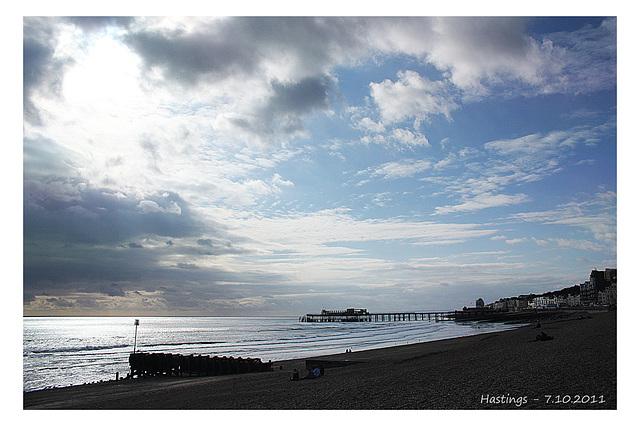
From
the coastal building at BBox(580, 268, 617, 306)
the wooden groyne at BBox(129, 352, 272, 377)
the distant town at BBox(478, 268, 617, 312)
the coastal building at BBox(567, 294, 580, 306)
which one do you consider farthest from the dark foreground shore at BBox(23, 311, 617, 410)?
the coastal building at BBox(567, 294, 580, 306)

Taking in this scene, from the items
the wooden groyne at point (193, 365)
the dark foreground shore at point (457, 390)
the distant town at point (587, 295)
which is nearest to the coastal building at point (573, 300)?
the distant town at point (587, 295)

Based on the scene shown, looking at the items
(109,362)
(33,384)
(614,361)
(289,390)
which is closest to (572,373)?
(614,361)

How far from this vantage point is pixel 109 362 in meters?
32.7

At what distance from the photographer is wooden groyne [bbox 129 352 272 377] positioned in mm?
20188

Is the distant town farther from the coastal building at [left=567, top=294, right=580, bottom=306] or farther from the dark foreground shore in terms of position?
the dark foreground shore

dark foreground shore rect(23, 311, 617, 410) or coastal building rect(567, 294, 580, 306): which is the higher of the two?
dark foreground shore rect(23, 311, 617, 410)

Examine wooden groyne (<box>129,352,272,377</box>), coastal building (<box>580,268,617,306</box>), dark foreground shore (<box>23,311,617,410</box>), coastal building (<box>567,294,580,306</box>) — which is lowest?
coastal building (<box>567,294,580,306</box>)

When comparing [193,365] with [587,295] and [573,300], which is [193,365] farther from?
[573,300]

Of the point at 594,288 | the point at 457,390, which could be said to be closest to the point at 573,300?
the point at 594,288

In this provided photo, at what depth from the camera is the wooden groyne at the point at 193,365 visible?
20.2 meters

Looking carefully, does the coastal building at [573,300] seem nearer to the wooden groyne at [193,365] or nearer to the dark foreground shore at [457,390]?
the wooden groyne at [193,365]

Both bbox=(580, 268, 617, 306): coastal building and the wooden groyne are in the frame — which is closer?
the wooden groyne
